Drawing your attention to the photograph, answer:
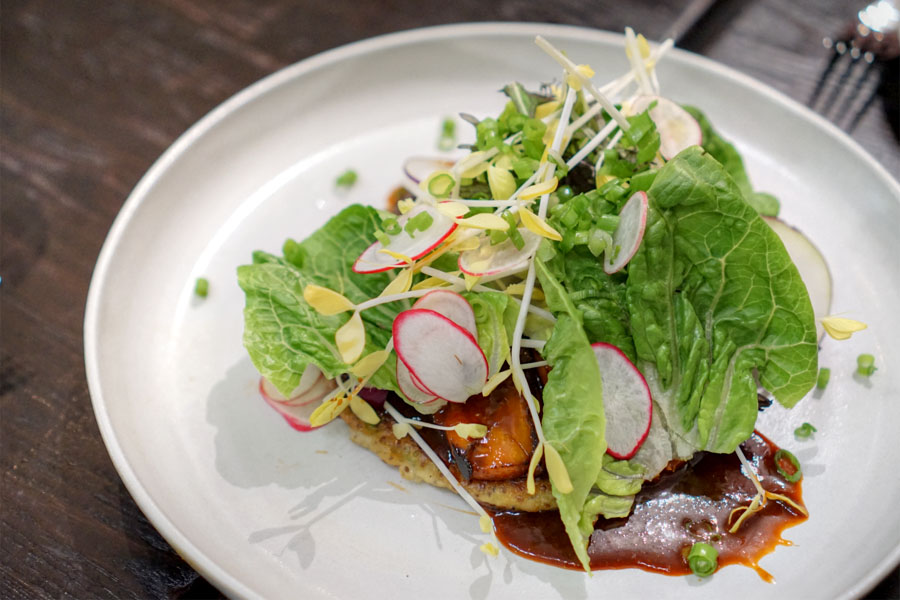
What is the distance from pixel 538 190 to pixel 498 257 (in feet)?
0.83

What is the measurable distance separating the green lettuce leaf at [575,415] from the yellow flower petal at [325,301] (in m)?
0.66

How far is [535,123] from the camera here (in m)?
2.50

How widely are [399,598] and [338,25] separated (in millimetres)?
3125

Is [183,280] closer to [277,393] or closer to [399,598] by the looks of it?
[277,393]

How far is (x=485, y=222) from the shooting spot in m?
2.18

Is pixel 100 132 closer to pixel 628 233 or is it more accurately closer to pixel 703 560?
pixel 628 233

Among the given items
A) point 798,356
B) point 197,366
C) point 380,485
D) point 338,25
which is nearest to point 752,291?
point 798,356

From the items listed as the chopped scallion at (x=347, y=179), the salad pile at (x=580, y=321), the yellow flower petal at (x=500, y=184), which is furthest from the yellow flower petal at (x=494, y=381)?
the chopped scallion at (x=347, y=179)

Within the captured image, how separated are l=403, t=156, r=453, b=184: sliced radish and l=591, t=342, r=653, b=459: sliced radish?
116cm

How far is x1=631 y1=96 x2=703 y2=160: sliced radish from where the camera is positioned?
8.77 ft

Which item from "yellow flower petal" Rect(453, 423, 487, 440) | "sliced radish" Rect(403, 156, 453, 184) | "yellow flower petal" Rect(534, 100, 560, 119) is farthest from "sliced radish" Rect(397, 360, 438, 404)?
"yellow flower petal" Rect(534, 100, 560, 119)

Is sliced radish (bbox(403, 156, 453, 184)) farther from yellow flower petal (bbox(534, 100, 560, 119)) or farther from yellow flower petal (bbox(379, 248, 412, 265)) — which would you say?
yellow flower petal (bbox(379, 248, 412, 265))

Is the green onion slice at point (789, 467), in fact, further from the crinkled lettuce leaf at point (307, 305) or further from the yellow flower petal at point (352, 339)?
the yellow flower petal at point (352, 339)

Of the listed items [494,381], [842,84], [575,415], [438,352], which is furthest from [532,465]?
[842,84]
